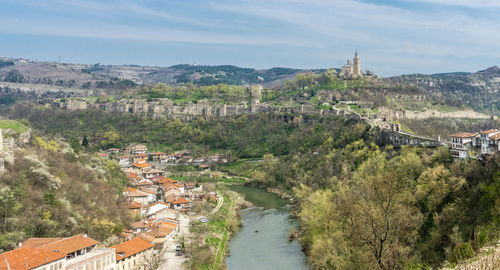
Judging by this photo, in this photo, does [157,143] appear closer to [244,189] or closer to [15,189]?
[244,189]

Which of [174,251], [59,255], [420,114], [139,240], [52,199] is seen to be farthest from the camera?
[420,114]

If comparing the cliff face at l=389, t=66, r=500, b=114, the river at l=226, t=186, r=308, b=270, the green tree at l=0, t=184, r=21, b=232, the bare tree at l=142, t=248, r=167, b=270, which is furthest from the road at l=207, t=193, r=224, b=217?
the cliff face at l=389, t=66, r=500, b=114

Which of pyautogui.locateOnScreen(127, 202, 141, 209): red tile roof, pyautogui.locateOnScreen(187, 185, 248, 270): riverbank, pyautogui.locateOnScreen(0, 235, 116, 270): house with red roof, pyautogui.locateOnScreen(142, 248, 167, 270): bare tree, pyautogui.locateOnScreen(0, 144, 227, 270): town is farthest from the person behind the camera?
pyautogui.locateOnScreen(127, 202, 141, 209): red tile roof

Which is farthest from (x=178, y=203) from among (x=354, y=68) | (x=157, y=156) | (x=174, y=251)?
(x=354, y=68)

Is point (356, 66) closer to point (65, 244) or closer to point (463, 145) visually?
point (463, 145)

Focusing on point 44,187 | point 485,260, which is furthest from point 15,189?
point 485,260

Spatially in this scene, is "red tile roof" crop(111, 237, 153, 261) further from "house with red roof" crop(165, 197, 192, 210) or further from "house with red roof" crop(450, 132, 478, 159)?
"house with red roof" crop(450, 132, 478, 159)

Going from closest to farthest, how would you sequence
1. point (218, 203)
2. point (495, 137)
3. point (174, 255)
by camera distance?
point (174, 255) < point (495, 137) < point (218, 203)

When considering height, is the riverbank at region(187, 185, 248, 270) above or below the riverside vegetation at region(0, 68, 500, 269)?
below
